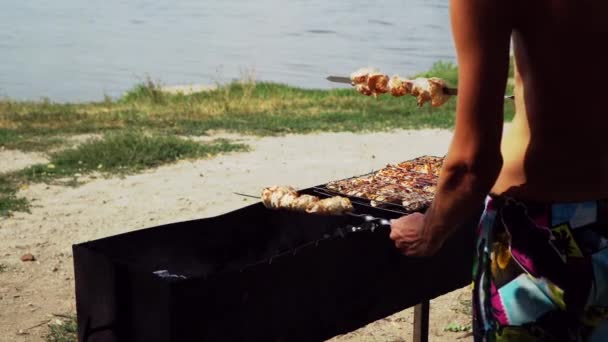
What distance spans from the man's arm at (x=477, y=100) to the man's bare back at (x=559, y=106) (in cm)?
9

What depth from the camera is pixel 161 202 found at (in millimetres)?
8125

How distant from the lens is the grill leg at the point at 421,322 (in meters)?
4.42

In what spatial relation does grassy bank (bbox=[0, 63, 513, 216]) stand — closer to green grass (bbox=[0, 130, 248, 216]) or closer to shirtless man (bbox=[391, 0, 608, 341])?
green grass (bbox=[0, 130, 248, 216])

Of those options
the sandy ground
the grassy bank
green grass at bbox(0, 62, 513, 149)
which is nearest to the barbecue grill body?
the sandy ground

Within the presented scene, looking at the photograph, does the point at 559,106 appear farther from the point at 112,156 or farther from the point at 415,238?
the point at 112,156

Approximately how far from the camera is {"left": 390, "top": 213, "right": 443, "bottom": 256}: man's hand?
2.38m

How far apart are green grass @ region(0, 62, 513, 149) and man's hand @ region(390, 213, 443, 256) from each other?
9.01m

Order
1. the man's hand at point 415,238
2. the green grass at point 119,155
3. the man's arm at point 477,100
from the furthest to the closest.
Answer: the green grass at point 119,155 → the man's hand at point 415,238 → the man's arm at point 477,100

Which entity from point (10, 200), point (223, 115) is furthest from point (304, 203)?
point (223, 115)

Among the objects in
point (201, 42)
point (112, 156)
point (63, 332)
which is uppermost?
point (201, 42)

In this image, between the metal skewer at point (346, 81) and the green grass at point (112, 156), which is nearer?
the metal skewer at point (346, 81)

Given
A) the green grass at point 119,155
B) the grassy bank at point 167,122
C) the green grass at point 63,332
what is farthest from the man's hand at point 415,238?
the green grass at point 119,155

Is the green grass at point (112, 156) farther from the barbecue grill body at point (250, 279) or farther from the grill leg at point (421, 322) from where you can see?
the barbecue grill body at point (250, 279)

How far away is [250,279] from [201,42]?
4066cm
